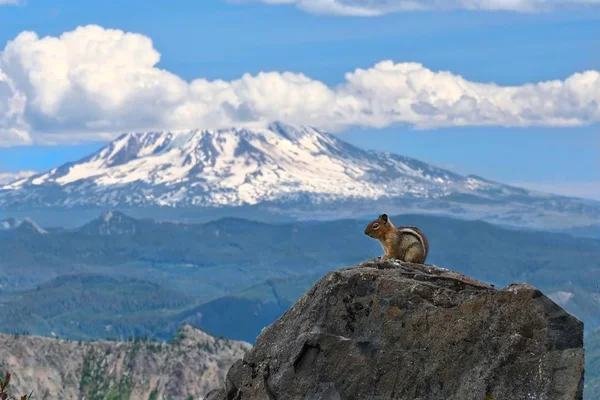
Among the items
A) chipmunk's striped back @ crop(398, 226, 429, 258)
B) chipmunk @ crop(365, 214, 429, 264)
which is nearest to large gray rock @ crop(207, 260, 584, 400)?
chipmunk @ crop(365, 214, 429, 264)

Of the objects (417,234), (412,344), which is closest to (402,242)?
(417,234)

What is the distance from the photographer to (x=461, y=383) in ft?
76.0

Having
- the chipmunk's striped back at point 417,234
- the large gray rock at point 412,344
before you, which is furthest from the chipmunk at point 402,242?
the large gray rock at point 412,344

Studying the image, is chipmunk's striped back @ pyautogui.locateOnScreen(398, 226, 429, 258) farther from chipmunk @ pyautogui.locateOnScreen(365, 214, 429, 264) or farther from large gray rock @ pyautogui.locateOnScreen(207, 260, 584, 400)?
A: large gray rock @ pyautogui.locateOnScreen(207, 260, 584, 400)

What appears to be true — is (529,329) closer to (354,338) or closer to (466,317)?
(466,317)

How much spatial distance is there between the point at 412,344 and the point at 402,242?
6.00 m

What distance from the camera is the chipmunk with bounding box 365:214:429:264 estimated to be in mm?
29453

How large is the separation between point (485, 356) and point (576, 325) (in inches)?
72.6

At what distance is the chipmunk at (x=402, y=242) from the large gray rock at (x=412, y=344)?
179cm

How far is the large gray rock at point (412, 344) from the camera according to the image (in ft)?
73.7

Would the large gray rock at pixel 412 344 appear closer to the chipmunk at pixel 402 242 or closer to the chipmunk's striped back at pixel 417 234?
A: the chipmunk at pixel 402 242

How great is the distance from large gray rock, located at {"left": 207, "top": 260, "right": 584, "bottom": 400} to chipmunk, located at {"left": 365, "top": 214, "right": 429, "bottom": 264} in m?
1.79

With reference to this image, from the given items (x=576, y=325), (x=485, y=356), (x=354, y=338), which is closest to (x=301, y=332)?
(x=354, y=338)

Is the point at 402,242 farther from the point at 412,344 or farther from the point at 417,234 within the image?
the point at 412,344
